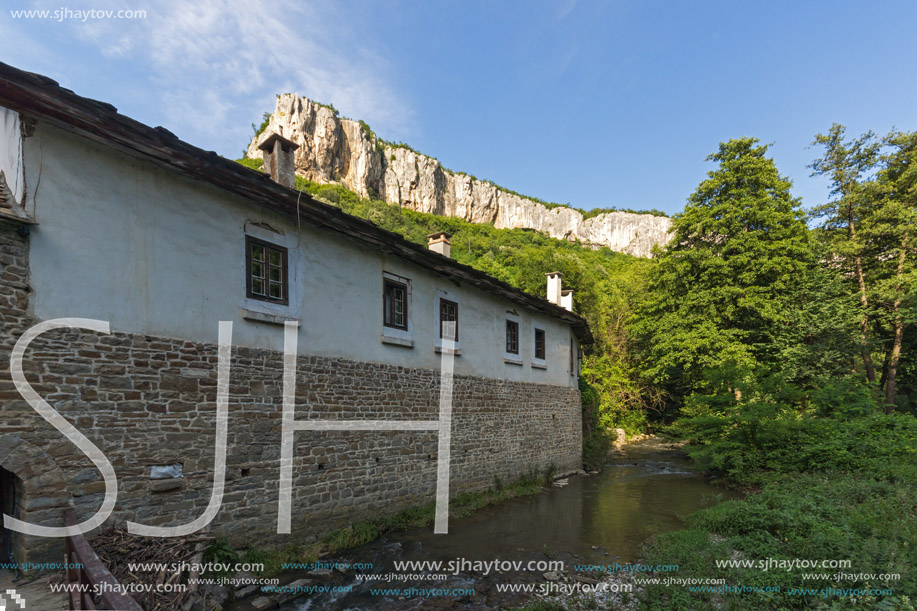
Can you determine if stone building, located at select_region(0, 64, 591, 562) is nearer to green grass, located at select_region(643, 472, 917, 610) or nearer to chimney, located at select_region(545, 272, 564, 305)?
green grass, located at select_region(643, 472, 917, 610)

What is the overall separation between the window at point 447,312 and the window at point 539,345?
191 inches

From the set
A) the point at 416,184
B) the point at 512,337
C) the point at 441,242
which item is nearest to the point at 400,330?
the point at 441,242

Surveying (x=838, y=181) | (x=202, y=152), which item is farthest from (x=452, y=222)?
(x=202, y=152)

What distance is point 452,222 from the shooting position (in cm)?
7881

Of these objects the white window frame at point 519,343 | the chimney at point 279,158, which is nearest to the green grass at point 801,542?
the white window frame at point 519,343

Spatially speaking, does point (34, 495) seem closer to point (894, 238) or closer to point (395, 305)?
point (395, 305)

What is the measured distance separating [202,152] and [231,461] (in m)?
4.37

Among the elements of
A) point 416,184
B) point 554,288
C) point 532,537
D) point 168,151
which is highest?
point 416,184

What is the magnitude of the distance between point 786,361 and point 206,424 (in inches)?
755

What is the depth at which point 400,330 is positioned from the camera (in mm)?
9102

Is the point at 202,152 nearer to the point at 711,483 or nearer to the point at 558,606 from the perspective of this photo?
the point at 558,606

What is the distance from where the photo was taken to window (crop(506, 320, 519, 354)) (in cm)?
1314

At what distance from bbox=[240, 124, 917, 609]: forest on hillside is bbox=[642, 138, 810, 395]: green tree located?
7cm

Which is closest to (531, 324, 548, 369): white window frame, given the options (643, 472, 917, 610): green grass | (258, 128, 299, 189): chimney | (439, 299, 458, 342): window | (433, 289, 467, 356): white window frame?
(433, 289, 467, 356): white window frame
